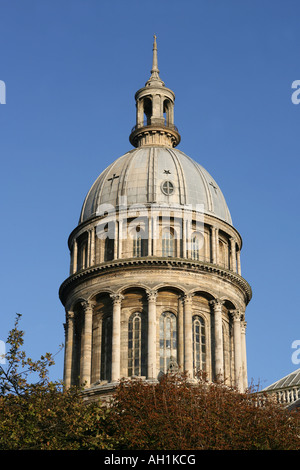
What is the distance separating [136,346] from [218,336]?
5.46 m

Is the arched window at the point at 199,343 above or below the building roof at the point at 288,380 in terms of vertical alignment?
above

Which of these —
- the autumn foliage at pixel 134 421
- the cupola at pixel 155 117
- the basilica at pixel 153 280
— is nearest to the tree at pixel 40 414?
the autumn foliage at pixel 134 421

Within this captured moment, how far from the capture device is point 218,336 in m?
62.9

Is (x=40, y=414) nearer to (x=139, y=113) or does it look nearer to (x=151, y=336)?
(x=151, y=336)

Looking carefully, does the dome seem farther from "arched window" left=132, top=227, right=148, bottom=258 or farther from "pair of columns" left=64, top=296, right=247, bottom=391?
"pair of columns" left=64, top=296, right=247, bottom=391

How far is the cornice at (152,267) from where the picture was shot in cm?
6256

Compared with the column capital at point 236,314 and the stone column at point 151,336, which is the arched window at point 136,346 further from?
the column capital at point 236,314

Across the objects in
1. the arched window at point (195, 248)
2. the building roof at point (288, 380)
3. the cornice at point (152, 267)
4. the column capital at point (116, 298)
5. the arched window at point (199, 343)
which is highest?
the arched window at point (195, 248)

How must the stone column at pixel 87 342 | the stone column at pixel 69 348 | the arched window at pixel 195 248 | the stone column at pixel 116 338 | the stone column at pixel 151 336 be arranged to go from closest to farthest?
the stone column at pixel 151 336 < the stone column at pixel 116 338 < the stone column at pixel 87 342 < the stone column at pixel 69 348 < the arched window at pixel 195 248

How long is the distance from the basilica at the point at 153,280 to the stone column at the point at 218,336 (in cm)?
7

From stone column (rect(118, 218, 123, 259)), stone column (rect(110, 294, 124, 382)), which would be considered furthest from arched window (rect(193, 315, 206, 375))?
stone column (rect(118, 218, 123, 259))

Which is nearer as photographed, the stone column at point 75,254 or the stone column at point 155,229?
the stone column at point 155,229

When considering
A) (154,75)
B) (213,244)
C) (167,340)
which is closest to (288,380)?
(167,340)
